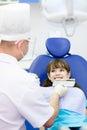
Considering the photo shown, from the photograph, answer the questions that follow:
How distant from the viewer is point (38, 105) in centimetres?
136

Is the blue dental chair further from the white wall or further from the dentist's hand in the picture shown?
the white wall

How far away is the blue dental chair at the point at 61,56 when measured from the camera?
243 centimetres

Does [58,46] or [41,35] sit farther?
[41,35]

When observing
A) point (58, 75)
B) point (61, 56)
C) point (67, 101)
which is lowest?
point (67, 101)

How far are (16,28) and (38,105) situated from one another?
0.37m

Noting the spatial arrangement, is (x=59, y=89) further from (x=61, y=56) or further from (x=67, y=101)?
(x=61, y=56)

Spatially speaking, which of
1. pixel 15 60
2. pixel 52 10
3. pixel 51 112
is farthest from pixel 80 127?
pixel 52 10

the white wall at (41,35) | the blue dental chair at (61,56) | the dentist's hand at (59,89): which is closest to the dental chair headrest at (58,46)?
the blue dental chair at (61,56)

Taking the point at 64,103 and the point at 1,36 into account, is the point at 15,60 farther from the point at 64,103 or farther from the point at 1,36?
the point at 64,103

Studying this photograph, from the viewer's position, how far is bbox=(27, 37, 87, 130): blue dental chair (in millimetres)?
2432

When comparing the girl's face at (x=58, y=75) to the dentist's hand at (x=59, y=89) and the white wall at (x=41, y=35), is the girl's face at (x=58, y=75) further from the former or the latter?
the white wall at (x=41, y=35)

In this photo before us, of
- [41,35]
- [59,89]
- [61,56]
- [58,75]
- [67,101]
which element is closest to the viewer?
[59,89]

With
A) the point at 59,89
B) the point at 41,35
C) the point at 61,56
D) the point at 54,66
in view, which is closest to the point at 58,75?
the point at 54,66

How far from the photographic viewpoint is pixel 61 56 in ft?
8.18
